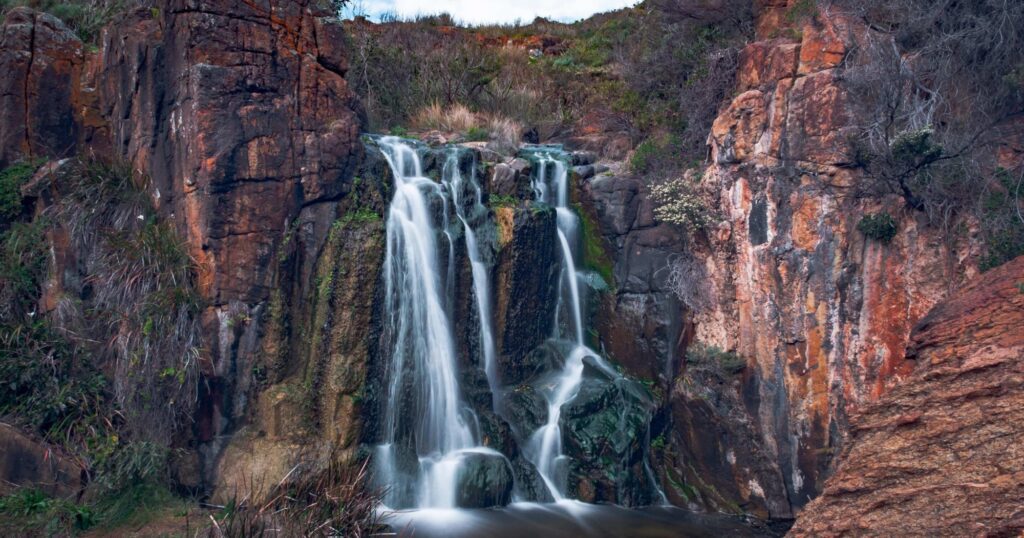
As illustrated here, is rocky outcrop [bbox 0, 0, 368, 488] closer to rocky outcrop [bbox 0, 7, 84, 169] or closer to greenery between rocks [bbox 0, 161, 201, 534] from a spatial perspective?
rocky outcrop [bbox 0, 7, 84, 169]

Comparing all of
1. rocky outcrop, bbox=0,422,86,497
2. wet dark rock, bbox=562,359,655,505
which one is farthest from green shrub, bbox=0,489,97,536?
wet dark rock, bbox=562,359,655,505

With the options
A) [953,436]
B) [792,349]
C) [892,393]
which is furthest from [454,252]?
→ [953,436]

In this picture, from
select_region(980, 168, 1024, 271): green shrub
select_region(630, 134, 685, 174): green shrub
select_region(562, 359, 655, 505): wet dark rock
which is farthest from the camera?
select_region(630, 134, 685, 174): green shrub

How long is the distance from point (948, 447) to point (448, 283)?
6.80m

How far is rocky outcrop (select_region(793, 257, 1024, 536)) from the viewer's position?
534 cm

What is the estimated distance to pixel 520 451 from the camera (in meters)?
10.1

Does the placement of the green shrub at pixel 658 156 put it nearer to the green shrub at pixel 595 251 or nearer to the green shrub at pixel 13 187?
the green shrub at pixel 595 251

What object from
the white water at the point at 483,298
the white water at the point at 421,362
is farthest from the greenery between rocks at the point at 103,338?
the white water at the point at 483,298

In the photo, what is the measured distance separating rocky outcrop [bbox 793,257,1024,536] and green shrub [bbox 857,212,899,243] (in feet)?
6.54

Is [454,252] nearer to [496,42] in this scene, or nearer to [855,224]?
[855,224]

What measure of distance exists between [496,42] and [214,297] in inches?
611

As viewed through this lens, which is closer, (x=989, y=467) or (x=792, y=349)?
(x=989, y=467)

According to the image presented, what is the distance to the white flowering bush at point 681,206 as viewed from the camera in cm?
1138

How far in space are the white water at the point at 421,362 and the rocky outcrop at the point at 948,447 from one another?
4.75 metres
